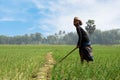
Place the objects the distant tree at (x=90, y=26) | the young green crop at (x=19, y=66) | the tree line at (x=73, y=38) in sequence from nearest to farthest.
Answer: the young green crop at (x=19, y=66)
the distant tree at (x=90, y=26)
the tree line at (x=73, y=38)

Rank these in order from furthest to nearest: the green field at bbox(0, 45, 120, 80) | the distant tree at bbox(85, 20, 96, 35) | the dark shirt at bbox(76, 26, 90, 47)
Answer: the distant tree at bbox(85, 20, 96, 35) → the dark shirt at bbox(76, 26, 90, 47) → the green field at bbox(0, 45, 120, 80)

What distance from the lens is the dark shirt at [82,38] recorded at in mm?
9734

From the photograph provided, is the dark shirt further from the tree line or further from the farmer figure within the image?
the tree line

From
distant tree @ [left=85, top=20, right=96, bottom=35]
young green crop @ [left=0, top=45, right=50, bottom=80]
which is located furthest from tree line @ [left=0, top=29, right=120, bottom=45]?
young green crop @ [left=0, top=45, right=50, bottom=80]

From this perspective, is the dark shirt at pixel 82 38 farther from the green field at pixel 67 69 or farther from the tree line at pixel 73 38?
the tree line at pixel 73 38

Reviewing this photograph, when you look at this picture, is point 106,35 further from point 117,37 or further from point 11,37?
point 11,37

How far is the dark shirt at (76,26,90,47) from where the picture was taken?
9.73m

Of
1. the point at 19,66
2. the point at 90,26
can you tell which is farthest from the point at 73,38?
the point at 19,66

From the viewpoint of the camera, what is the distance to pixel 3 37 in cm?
18600

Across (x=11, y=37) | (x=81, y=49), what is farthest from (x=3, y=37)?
(x=81, y=49)

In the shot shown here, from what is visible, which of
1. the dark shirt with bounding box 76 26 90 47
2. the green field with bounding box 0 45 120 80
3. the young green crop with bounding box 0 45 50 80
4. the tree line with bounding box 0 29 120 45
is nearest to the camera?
the green field with bounding box 0 45 120 80

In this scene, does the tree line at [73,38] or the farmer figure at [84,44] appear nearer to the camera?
the farmer figure at [84,44]

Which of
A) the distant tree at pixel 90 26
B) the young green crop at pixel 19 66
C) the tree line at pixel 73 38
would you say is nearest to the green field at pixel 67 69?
the young green crop at pixel 19 66

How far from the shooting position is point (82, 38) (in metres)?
9.91
